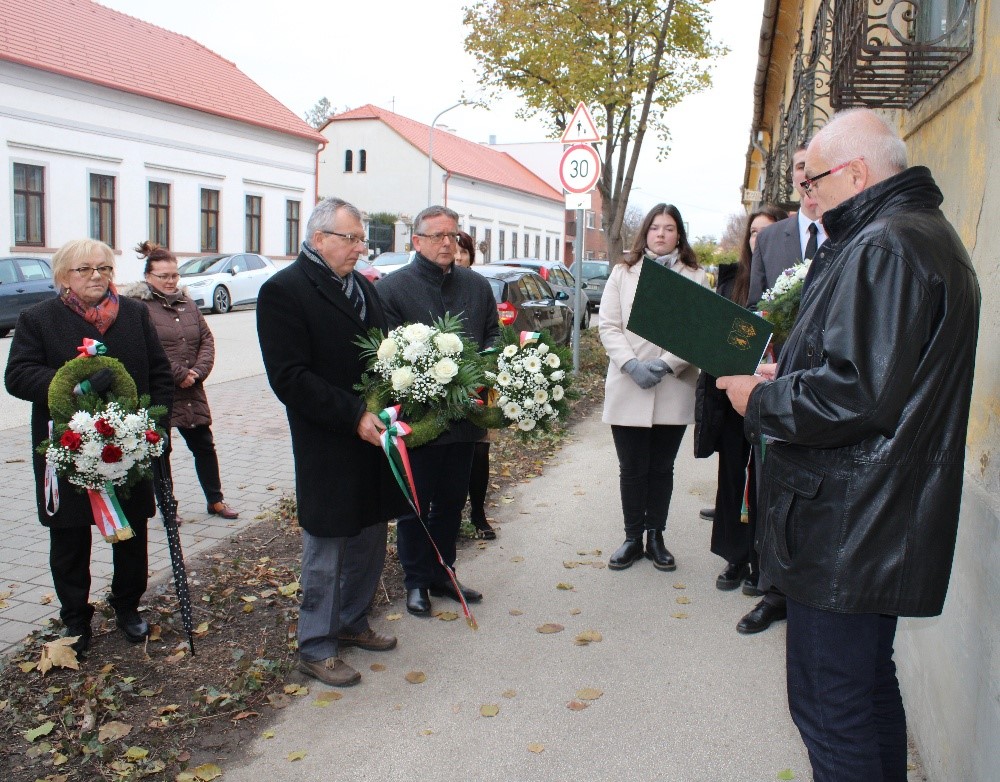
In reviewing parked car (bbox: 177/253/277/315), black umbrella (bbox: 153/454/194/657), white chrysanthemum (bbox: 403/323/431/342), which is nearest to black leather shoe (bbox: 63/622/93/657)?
black umbrella (bbox: 153/454/194/657)

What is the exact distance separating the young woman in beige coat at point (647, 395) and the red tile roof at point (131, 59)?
79.4 feet

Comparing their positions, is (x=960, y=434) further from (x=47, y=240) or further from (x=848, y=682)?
(x=47, y=240)

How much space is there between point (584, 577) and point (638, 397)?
1102mm

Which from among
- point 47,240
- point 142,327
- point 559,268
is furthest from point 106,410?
point 47,240

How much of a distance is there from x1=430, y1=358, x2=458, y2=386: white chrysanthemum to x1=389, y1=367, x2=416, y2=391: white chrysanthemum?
92 millimetres

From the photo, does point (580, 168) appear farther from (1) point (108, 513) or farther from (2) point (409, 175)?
(2) point (409, 175)

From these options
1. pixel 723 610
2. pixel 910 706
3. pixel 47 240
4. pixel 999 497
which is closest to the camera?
pixel 999 497

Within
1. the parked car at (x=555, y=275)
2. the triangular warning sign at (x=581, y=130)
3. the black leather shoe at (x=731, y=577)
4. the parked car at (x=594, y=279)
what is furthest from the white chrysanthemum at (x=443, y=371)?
the parked car at (x=594, y=279)

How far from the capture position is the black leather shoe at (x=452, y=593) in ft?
16.0

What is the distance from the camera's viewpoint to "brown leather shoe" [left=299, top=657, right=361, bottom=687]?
3.88 m

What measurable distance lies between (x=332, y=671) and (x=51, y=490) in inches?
58.7

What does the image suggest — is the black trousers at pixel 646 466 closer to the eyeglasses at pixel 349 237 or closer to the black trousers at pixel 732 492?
the black trousers at pixel 732 492

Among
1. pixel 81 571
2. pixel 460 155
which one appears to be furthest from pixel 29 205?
pixel 460 155

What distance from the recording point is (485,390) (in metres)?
4.31
